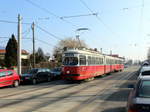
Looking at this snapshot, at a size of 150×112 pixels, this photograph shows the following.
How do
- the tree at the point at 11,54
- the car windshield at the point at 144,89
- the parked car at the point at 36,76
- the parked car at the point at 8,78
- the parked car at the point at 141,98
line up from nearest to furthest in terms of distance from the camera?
the parked car at the point at 141,98, the car windshield at the point at 144,89, the parked car at the point at 8,78, the parked car at the point at 36,76, the tree at the point at 11,54

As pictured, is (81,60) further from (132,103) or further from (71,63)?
(132,103)

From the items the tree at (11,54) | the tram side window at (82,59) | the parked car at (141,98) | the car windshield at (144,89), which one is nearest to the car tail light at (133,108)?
the parked car at (141,98)

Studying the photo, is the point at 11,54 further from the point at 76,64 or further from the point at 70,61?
the point at 76,64

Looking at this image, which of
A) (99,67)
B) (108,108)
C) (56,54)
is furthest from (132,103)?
(56,54)

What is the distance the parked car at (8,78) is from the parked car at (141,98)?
15403mm

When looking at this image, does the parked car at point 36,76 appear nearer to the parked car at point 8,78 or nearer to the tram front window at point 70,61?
the parked car at point 8,78

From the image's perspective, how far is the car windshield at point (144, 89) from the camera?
602cm

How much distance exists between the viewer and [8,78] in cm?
2097

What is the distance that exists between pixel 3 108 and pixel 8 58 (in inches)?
1776

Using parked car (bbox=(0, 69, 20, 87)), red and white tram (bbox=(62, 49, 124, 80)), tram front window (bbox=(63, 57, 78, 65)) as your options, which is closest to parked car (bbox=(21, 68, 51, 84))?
parked car (bbox=(0, 69, 20, 87))

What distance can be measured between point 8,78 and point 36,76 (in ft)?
15.1

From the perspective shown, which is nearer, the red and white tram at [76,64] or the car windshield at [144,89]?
the car windshield at [144,89]

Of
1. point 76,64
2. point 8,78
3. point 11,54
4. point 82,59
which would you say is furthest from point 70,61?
point 11,54

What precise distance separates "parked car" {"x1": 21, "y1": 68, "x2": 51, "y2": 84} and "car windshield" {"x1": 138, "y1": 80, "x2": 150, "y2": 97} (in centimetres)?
1873
